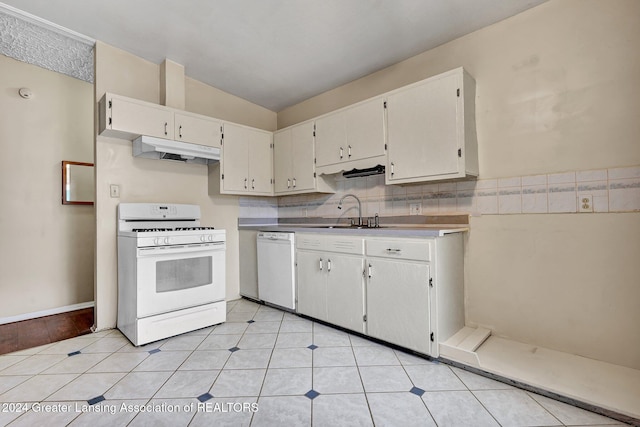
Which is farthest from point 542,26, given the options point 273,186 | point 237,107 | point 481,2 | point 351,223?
point 237,107

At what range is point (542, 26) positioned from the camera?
2.18 meters

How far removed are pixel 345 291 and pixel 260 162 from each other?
1977mm

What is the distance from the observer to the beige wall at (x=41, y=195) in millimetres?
3270

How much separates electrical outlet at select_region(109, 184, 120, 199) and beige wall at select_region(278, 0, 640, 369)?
10.6 feet

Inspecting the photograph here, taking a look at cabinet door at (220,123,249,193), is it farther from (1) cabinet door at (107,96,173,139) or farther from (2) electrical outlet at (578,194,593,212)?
(2) electrical outlet at (578,194,593,212)

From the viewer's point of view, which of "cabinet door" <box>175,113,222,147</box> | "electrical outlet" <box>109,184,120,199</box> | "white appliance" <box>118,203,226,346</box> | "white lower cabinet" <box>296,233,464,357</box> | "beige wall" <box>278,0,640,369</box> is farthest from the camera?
"cabinet door" <box>175,113,222,147</box>

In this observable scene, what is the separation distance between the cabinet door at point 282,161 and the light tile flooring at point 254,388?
183 centimetres

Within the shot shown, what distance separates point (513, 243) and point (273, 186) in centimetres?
266

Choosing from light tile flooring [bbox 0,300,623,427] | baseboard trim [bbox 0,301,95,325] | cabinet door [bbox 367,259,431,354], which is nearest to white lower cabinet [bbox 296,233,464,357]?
cabinet door [bbox 367,259,431,354]

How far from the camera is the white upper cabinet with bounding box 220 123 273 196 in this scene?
3.41 metres

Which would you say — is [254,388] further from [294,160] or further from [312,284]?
[294,160]

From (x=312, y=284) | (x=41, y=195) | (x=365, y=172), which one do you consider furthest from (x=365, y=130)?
(x=41, y=195)

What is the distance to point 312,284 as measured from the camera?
285cm

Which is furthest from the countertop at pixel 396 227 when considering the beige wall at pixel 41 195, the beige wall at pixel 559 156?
the beige wall at pixel 41 195
